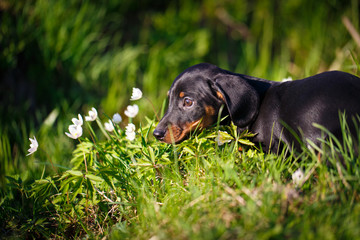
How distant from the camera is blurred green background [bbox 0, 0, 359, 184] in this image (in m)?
4.66

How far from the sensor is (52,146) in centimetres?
391

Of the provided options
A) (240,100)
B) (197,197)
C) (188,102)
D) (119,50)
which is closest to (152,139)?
(188,102)

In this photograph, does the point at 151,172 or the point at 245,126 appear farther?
the point at 245,126

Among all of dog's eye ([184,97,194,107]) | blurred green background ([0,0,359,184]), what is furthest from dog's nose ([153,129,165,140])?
blurred green background ([0,0,359,184])

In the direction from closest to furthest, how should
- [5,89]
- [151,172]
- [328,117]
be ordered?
[328,117]
[151,172]
[5,89]

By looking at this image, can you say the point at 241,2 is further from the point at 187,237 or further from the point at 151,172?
the point at 187,237

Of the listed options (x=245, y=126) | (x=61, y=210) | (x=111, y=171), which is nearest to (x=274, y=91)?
(x=245, y=126)

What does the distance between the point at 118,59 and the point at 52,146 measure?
2244 millimetres

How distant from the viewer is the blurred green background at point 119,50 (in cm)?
466

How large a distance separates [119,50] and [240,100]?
3832 mm

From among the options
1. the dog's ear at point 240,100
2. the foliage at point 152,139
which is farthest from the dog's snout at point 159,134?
the dog's ear at point 240,100

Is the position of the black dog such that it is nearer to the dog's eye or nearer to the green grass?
the dog's eye

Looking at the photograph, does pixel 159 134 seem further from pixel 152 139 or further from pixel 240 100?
pixel 152 139

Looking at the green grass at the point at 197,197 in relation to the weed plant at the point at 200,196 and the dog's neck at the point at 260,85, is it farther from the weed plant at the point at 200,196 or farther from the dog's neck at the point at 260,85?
the dog's neck at the point at 260,85
